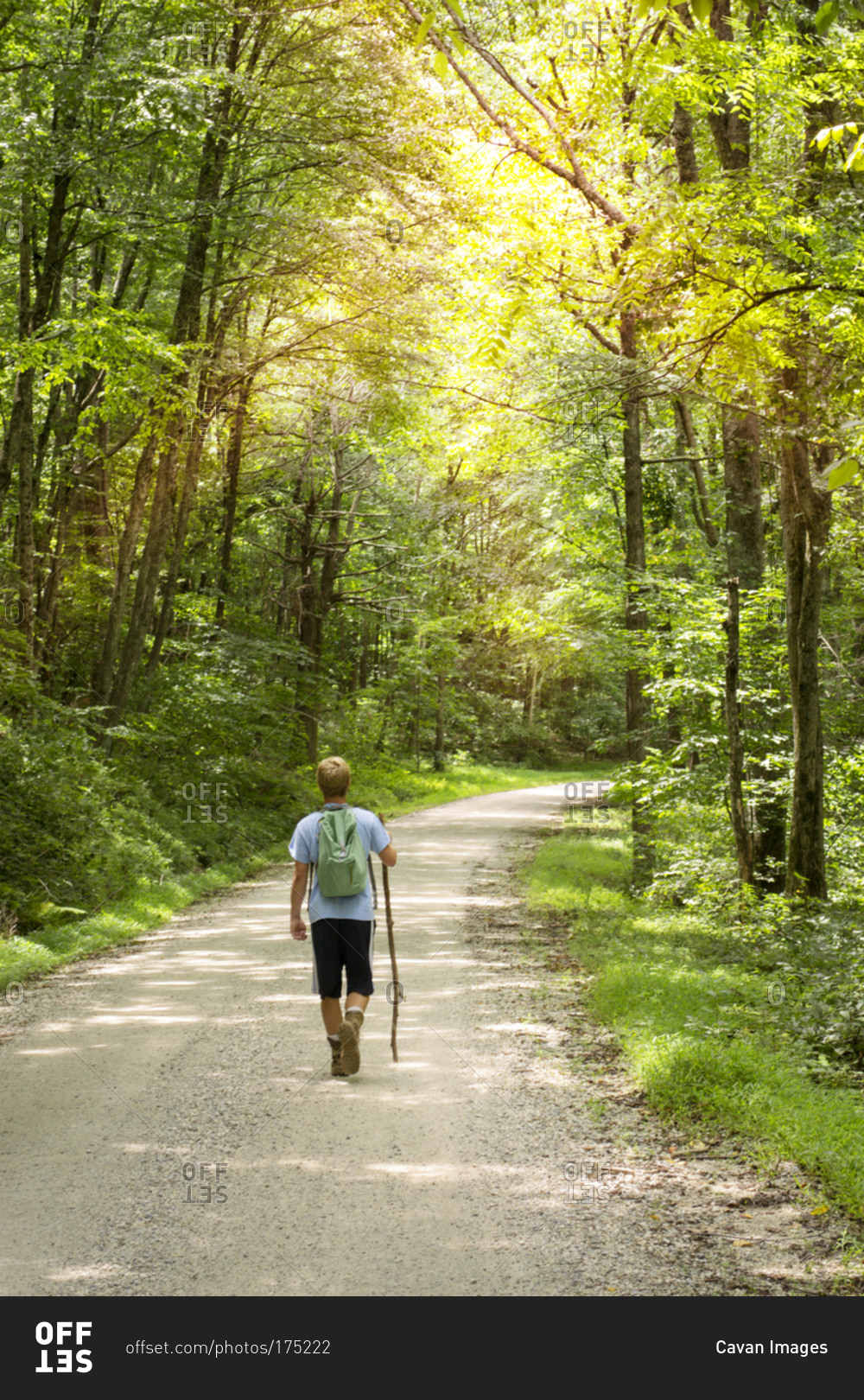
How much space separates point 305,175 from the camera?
17062 millimetres

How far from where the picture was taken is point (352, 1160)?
16.7ft

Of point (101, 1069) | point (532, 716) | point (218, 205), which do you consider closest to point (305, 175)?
point (218, 205)

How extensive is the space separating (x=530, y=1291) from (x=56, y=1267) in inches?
69.9

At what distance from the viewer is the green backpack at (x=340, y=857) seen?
6.35 m

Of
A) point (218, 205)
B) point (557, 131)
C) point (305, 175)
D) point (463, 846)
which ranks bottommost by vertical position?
point (463, 846)

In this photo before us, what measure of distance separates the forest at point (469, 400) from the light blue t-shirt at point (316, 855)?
2652 millimetres

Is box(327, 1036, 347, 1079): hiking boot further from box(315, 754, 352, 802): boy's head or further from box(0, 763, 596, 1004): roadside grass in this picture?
box(0, 763, 596, 1004): roadside grass

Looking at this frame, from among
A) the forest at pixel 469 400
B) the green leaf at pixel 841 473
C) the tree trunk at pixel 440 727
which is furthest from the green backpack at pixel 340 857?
the tree trunk at pixel 440 727

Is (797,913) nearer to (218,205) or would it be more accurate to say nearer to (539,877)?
(539,877)

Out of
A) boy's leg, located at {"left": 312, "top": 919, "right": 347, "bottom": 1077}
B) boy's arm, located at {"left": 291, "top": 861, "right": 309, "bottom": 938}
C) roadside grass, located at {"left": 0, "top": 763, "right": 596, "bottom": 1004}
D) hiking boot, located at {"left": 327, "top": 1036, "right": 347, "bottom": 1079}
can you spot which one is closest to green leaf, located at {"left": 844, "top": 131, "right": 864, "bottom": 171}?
boy's arm, located at {"left": 291, "top": 861, "right": 309, "bottom": 938}

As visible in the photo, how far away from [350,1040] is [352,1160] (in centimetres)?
124

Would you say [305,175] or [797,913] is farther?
[305,175]
